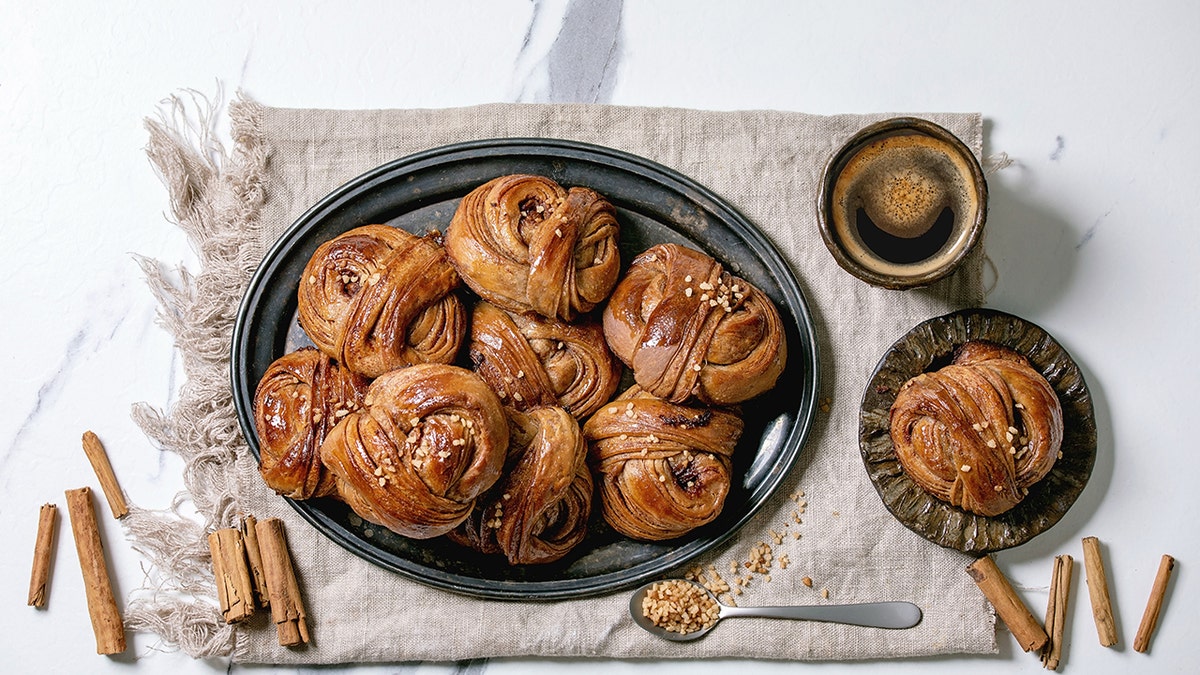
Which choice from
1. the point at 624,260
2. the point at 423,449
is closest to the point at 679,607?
the point at 423,449

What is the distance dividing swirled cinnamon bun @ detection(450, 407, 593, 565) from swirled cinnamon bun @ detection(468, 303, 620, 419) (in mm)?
87

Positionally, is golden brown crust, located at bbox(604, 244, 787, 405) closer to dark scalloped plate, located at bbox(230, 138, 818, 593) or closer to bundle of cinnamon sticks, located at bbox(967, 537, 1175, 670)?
dark scalloped plate, located at bbox(230, 138, 818, 593)

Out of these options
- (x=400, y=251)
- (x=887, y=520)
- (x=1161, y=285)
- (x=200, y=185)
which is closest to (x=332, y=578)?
(x=400, y=251)

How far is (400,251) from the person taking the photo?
2525mm

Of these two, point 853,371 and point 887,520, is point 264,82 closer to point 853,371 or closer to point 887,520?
point 853,371

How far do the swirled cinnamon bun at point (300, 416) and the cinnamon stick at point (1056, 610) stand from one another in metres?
2.23

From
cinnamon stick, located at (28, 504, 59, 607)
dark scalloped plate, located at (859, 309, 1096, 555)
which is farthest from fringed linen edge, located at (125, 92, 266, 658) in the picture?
dark scalloped plate, located at (859, 309, 1096, 555)

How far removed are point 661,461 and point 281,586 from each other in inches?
48.5

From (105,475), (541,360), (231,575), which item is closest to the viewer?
(541,360)

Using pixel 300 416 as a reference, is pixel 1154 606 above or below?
below

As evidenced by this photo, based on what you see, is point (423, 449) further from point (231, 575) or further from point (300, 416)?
point (231, 575)

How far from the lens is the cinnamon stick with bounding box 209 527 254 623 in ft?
8.78

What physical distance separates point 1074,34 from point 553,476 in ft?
7.39

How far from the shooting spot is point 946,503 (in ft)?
8.68
